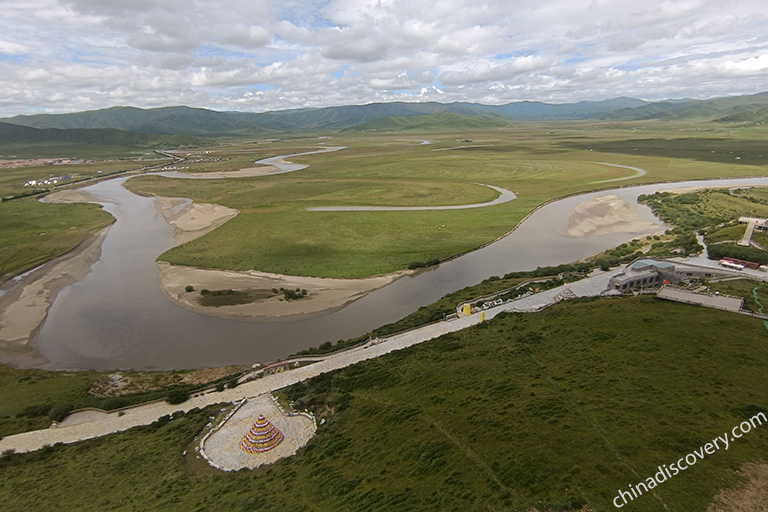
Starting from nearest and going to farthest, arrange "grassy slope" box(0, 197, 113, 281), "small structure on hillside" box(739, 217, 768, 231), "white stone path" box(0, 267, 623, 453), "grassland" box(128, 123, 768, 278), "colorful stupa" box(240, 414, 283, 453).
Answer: "colorful stupa" box(240, 414, 283, 453) < "white stone path" box(0, 267, 623, 453) < "small structure on hillside" box(739, 217, 768, 231) < "grassland" box(128, 123, 768, 278) < "grassy slope" box(0, 197, 113, 281)

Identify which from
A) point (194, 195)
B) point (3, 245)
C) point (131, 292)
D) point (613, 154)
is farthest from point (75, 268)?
point (613, 154)

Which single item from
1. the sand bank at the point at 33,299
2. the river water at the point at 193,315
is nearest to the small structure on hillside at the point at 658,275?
the river water at the point at 193,315

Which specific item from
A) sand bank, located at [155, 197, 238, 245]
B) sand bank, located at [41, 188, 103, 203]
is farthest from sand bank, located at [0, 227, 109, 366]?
sand bank, located at [41, 188, 103, 203]

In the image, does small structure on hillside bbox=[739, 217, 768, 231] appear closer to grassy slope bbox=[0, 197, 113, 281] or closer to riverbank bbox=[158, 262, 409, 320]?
riverbank bbox=[158, 262, 409, 320]

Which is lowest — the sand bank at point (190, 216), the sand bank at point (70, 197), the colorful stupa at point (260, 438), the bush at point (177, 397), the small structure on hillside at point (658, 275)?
the bush at point (177, 397)

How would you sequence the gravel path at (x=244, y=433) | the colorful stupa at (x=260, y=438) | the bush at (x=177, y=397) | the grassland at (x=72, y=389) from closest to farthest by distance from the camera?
the gravel path at (x=244, y=433)
the colorful stupa at (x=260, y=438)
the grassland at (x=72, y=389)
the bush at (x=177, y=397)

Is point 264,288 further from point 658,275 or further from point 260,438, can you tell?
point 658,275

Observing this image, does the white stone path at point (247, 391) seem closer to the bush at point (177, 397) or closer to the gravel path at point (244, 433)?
the bush at point (177, 397)

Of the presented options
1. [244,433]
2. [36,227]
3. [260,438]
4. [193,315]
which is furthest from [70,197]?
[260,438]
